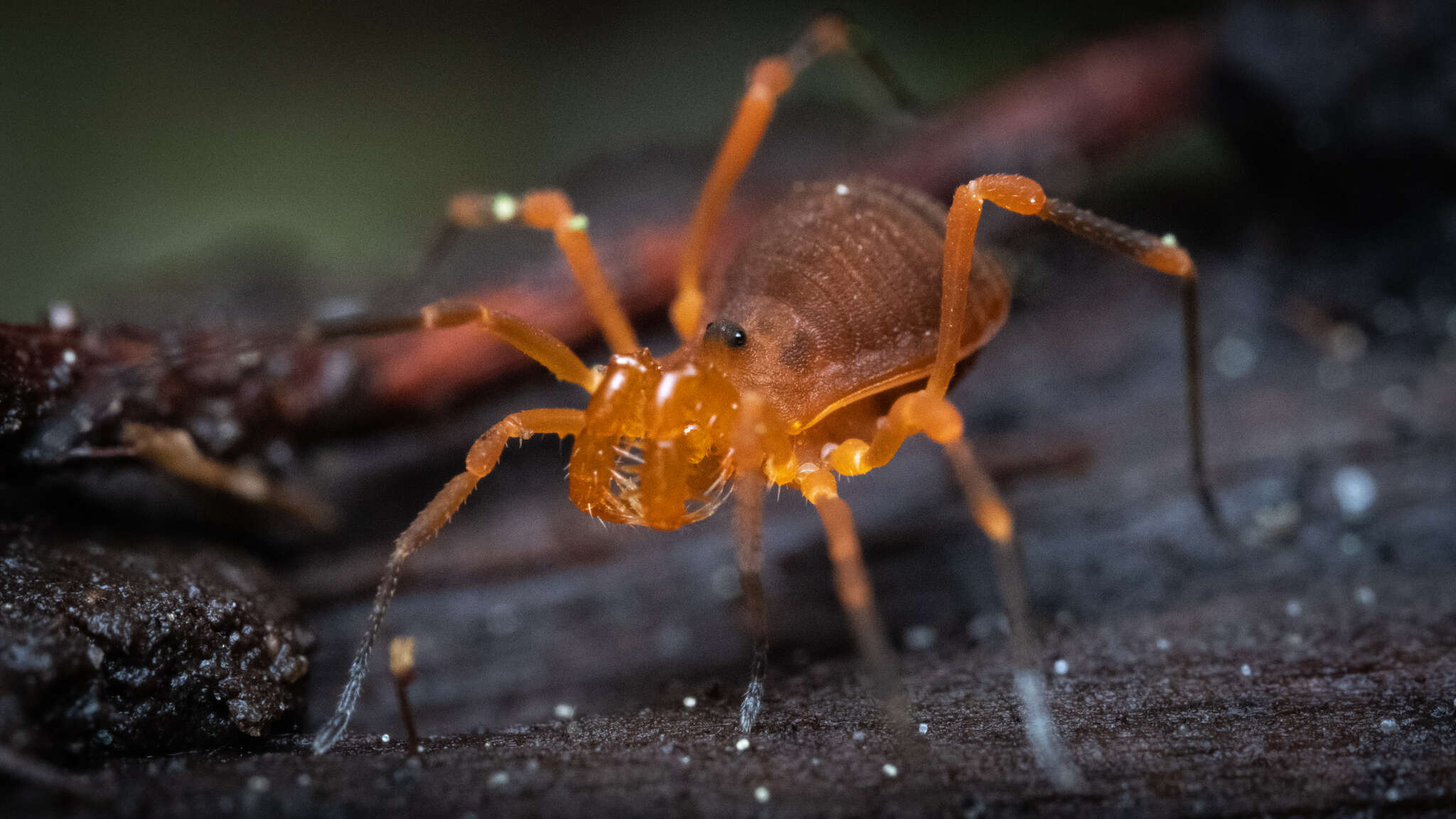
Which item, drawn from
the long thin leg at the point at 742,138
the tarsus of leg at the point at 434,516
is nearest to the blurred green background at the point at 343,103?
the long thin leg at the point at 742,138

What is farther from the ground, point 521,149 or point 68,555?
point 521,149

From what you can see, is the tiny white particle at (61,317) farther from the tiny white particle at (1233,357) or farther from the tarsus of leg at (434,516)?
the tiny white particle at (1233,357)

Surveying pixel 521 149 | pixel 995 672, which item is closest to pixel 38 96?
pixel 521 149

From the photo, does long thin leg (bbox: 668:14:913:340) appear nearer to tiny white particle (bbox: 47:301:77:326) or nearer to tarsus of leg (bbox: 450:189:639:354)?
tarsus of leg (bbox: 450:189:639:354)

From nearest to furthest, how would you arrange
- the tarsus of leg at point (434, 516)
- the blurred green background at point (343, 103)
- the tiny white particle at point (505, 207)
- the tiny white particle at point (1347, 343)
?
the tarsus of leg at point (434, 516) < the tiny white particle at point (505, 207) < the tiny white particle at point (1347, 343) < the blurred green background at point (343, 103)

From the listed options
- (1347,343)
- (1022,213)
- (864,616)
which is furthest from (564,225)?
(1347,343)

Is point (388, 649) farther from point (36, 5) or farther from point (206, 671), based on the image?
point (36, 5)
